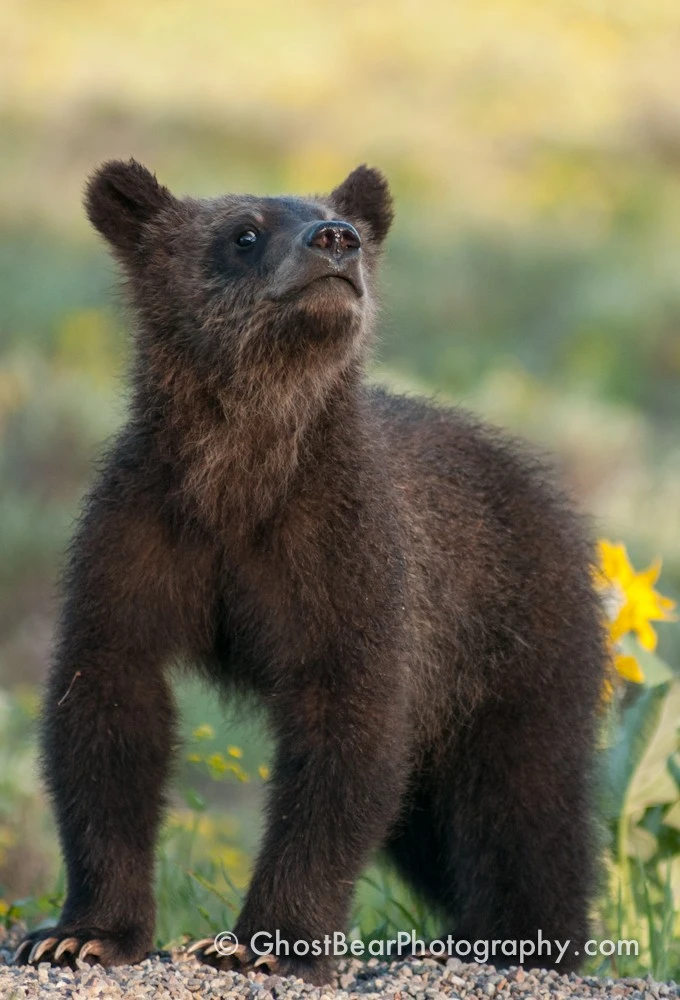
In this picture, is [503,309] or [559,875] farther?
[503,309]

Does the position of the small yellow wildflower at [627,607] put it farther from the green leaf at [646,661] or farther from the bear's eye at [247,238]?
the bear's eye at [247,238]

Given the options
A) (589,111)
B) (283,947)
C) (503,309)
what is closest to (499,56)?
(589,111)

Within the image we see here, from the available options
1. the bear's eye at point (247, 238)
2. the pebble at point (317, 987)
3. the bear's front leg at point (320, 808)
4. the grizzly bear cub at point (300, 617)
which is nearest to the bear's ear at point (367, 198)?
the grizzly bear cub at point (300, 617)

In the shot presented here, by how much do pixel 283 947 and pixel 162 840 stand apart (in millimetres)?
1137

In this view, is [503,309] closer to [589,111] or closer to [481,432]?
[589,111]

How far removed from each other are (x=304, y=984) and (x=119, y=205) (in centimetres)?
261

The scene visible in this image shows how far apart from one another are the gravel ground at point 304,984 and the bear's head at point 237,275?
→ 183 centimetres

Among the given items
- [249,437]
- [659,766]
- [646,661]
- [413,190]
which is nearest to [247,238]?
[249,437]

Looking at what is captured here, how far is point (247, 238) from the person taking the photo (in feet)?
18.5

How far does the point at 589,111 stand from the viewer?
24688mm

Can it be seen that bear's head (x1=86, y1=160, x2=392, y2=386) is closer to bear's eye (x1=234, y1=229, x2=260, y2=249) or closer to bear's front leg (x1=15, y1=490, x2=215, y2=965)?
bear's eye (x1=234, y1=229, x2=260, y2=249)

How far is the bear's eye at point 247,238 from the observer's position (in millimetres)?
5617

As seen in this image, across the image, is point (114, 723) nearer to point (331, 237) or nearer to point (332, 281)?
point (332, 281)

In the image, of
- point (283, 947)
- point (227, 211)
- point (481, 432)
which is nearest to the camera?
point (283, 947)
